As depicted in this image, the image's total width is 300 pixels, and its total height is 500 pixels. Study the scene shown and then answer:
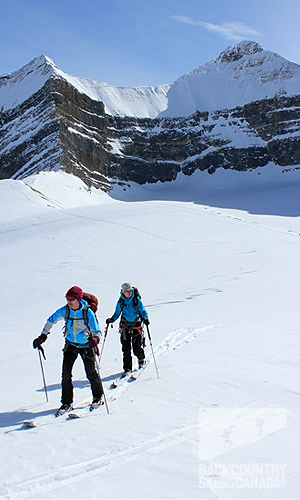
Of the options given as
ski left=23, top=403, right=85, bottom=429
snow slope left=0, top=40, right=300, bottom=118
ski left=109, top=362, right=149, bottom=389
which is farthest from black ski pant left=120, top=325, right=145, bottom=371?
snow slope left=0, top=40, right=300, bottom=118

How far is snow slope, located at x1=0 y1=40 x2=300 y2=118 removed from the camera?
386 ft

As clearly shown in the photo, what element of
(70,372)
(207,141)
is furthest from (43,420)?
(207,141)

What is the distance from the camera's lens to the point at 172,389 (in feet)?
17.9

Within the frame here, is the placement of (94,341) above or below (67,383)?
above

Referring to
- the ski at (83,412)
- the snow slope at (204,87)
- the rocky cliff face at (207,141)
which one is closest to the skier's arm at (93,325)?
the ski at (83,412)

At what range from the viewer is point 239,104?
12188 cm

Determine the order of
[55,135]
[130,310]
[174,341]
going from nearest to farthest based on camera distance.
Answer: [130,310]
[174,341]
[55,135]

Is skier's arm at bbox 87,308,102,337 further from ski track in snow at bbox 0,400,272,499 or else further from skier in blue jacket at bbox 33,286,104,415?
ski track in snow at bbox 0,400,272,499

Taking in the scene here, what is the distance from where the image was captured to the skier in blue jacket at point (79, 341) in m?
5.34

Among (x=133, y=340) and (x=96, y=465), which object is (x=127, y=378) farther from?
(x=96, y=465)

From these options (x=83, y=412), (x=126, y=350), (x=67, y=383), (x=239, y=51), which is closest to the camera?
(x=83, y=412)

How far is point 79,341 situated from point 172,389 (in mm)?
1506

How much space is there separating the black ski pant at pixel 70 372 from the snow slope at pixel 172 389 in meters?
0.30

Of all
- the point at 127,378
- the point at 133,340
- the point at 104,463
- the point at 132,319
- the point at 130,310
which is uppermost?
the point at 130,310
